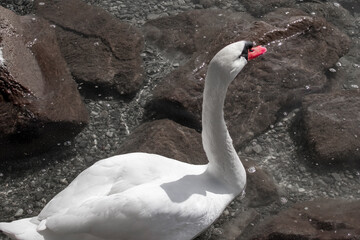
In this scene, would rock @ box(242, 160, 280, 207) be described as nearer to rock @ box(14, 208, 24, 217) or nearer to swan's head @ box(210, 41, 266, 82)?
swan's head @ box(210, 41, 266, 82)

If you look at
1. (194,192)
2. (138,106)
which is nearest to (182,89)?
(138,106)

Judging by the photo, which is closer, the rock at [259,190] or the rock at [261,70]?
the rock at [259,190]

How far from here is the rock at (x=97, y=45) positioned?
17.2 feet

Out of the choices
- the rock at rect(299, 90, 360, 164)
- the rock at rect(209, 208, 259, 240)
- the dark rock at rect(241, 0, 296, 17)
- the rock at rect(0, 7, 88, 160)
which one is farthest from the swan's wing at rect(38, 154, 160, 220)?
the dark rock at rect(241, 0, 296, 17)

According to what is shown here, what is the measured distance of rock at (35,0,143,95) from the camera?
5.24 m

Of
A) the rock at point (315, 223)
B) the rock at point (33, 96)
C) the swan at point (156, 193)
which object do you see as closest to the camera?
the swan at point (156, 193)

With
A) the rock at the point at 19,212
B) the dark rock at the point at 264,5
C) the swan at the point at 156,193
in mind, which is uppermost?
the swan at the point at 156,193

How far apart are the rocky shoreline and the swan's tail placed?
24.7 inches

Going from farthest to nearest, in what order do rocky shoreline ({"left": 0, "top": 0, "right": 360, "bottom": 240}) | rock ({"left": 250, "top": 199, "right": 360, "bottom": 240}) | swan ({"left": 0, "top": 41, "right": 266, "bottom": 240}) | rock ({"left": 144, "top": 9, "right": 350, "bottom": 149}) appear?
rock ({"left": 144, "top": 9, "right": 350, "bottom": 149}) < rocky shoreline ({"left": 0, "top": 0, "right": 360, "bottom": 240}) < rock ({"left": 250, "top": 199, "right": 360, "bottom": 240}) < swan ({"left": 0, "top": 41, "right": 266, "bottom": 240})

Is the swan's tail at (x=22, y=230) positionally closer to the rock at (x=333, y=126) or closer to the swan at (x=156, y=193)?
the swan at (x=156, y=193)

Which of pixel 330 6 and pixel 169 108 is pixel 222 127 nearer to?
pixel 169 108

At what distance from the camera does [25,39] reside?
4.98m

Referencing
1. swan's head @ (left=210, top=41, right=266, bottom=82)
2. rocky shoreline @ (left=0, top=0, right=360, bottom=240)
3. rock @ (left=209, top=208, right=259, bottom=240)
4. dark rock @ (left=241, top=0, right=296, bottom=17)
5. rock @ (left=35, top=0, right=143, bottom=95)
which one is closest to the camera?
swan's head @ (left=210, top=41, right=266, bottom=82)

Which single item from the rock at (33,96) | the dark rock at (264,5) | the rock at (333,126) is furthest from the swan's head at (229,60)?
the dark rock at (264,5)
